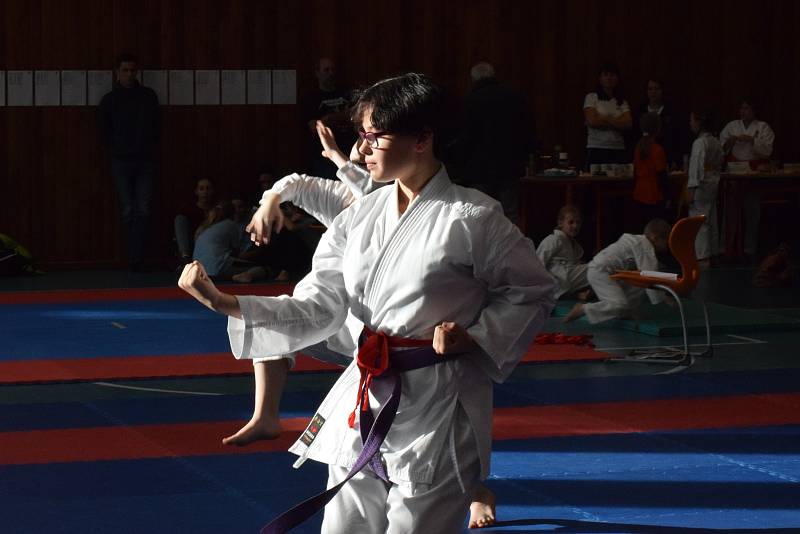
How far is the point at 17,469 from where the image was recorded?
18.9ft

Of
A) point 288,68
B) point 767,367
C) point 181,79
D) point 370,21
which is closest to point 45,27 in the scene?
point 181,79

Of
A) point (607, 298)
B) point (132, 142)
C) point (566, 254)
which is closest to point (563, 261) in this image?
point (566, 254)

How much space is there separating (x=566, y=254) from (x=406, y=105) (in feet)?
25.2

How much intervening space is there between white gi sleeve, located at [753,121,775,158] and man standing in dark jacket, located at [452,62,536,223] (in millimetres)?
4283

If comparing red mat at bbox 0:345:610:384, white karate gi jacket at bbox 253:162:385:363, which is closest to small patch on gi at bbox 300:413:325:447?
white karate gi jacket at bbox 253:162:385:363

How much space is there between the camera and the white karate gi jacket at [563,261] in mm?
10789

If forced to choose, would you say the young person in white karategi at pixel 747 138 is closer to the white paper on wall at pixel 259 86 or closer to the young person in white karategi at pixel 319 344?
the white paper on wall at pixel 259 86

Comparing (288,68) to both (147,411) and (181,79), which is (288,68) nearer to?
(181,79)

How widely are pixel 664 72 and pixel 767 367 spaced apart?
8.01m

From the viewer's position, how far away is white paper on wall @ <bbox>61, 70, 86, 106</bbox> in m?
13.5

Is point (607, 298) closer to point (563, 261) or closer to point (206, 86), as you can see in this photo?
point (563, 261)

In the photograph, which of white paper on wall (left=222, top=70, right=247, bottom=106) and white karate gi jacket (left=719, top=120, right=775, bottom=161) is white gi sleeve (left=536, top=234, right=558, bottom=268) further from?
white karate gi jacket (left=719, top=120, right=775, bottom=161)

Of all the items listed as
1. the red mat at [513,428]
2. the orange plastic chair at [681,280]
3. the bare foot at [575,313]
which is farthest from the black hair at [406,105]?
the bare foot at [575,313]

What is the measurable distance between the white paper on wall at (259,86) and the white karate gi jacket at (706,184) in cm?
444
